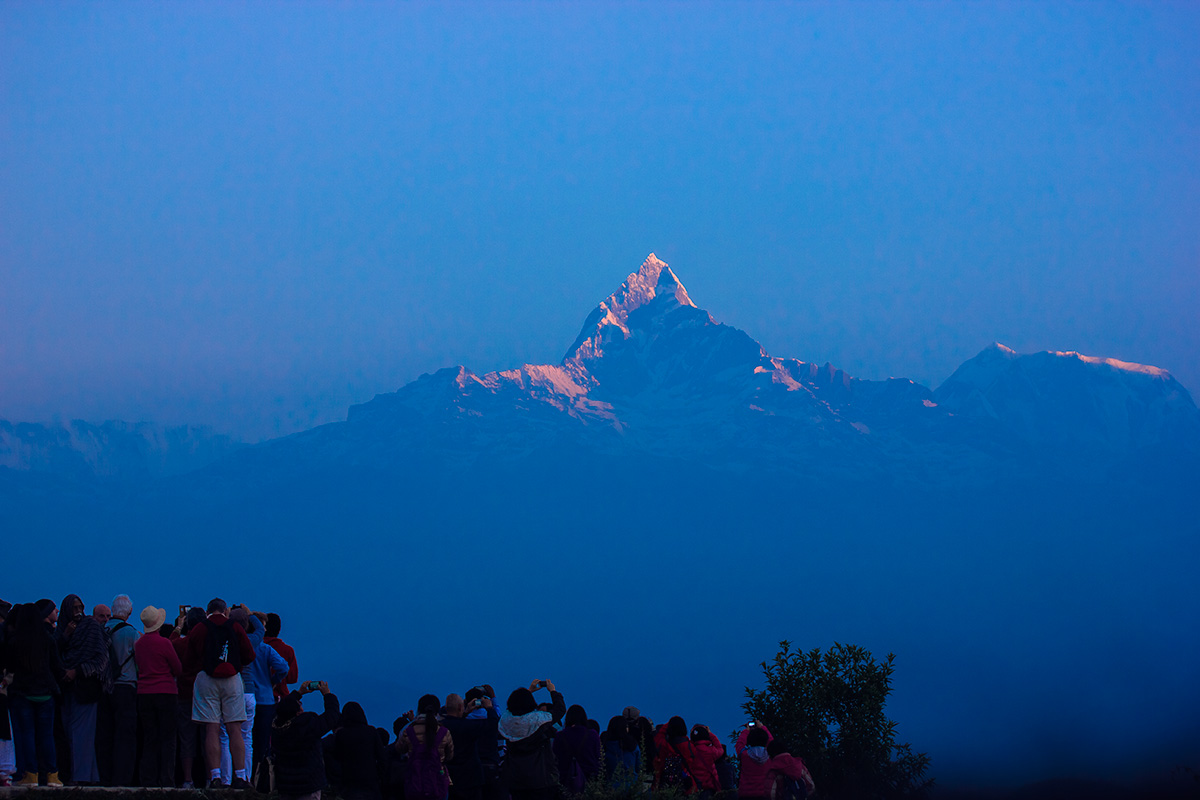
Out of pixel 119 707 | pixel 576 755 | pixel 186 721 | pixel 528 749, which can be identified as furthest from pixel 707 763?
pixel 119 707

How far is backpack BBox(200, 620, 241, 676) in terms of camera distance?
41.9 feet

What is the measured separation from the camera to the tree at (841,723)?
2197 cm

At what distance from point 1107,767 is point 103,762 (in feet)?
560

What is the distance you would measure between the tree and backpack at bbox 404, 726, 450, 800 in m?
12.0

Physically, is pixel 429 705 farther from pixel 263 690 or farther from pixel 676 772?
pixel 676 772

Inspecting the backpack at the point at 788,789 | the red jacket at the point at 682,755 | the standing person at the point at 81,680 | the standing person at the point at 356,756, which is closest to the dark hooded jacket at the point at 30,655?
the standing person at the point at 81,680

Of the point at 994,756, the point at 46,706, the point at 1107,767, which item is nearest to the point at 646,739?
the point at 46,706

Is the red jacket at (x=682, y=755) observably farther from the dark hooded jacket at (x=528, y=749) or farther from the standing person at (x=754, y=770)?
the dark hooded jacket at (x=528, y=749)

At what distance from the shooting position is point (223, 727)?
523 inches

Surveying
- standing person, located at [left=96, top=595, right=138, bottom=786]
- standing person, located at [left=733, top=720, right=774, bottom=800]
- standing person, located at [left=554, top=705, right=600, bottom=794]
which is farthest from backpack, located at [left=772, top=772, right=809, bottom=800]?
standing person, located at [left=96, top=595, right=138, bottom=786]

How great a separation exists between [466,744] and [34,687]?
5320mm

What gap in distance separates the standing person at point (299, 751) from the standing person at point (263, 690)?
2.54 metres

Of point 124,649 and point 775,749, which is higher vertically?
point 124,649

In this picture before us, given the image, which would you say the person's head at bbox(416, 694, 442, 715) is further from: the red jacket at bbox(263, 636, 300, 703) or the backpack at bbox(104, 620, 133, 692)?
the backpack at bbox(104, 620, 133, 692)
